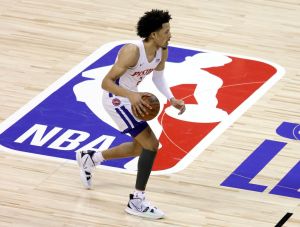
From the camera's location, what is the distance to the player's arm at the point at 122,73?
10086 mm

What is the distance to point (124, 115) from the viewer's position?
10.6 m

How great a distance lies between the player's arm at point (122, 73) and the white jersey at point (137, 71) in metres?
0.06

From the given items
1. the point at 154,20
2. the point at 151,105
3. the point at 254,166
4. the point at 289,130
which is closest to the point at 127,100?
the point at 151,105

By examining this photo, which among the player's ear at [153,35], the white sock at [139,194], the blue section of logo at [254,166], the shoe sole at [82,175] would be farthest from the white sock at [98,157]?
the player's ear at [153,35]

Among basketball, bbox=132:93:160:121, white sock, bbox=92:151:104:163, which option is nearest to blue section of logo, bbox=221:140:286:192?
white sock, bbox=92:151:104:163

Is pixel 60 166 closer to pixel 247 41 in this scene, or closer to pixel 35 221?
pixel 35 221

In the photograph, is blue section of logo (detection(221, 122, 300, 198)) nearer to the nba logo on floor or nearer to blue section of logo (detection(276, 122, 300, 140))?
blue section of logo (detection(276, 122, 300, 140))

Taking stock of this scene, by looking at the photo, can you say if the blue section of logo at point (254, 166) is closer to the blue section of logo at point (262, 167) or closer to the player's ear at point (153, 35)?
the blue section of logo at point (262, 167)

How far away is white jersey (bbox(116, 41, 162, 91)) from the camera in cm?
1049

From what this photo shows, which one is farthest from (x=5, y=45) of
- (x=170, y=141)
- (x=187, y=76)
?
(x=170, y=141)

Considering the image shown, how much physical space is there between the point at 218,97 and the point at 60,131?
214cm

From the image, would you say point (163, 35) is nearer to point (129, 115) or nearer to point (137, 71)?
point (137, 71)

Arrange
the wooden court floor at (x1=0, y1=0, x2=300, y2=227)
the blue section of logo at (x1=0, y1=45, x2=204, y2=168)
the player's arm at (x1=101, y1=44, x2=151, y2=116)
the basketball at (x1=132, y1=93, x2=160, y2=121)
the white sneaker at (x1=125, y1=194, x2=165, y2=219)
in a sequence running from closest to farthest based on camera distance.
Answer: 1. the player's arm at (x1=101, y1=44, x2=151, y2=116)
2. the basketball at (x1=132, y1=93, x2=160, y2=121)
3. the white sneaker at (x1=125, y1=194, x2=165, y2=219)
4. the wooden court floor at (x1=0, y1=0, x2=300, y2=227)
5. the blue section of logo at (x1=0, y1=45, x2=204, y2=168)

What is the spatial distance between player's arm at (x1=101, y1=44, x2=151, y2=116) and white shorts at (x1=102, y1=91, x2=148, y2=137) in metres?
0.27
